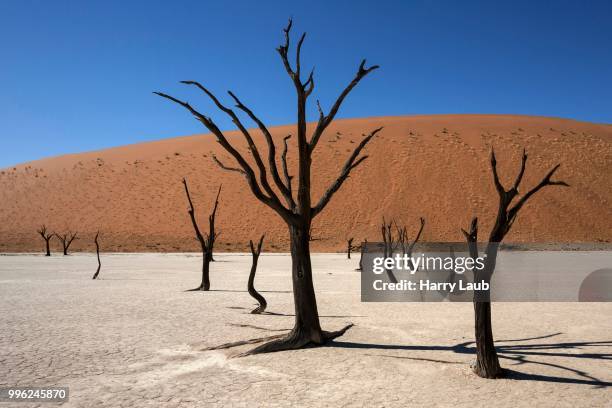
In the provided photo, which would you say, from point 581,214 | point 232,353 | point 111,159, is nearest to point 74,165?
point 111,159

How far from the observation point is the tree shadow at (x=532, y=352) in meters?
6.34

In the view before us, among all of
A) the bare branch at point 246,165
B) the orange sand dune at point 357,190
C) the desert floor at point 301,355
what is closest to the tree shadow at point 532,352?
the desert floor at point 301,355

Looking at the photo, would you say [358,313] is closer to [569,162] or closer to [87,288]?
[87,288]

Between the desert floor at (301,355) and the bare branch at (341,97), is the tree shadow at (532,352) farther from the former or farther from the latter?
the bare branch at (341,97)

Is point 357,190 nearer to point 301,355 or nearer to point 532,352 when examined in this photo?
point 532,352

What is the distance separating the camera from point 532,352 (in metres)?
7.84

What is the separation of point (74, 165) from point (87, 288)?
67.6 meters

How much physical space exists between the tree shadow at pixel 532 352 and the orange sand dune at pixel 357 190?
1686 inches

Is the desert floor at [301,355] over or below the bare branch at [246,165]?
below

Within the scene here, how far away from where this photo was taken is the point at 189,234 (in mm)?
55500

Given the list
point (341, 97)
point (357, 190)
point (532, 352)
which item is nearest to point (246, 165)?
point (341, 97)

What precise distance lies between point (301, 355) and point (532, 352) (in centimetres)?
380

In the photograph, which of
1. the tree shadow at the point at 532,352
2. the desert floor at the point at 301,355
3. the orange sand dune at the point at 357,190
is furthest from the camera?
the orange sand dune at the point at 357,190

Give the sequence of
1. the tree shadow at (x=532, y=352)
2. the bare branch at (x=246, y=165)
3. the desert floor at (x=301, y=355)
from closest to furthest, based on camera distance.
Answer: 1. the desert floor at (x=301, y=355)
2. the tree shadow at (x=532, y=352)
3. the bare branch at (x=246, y=165)
